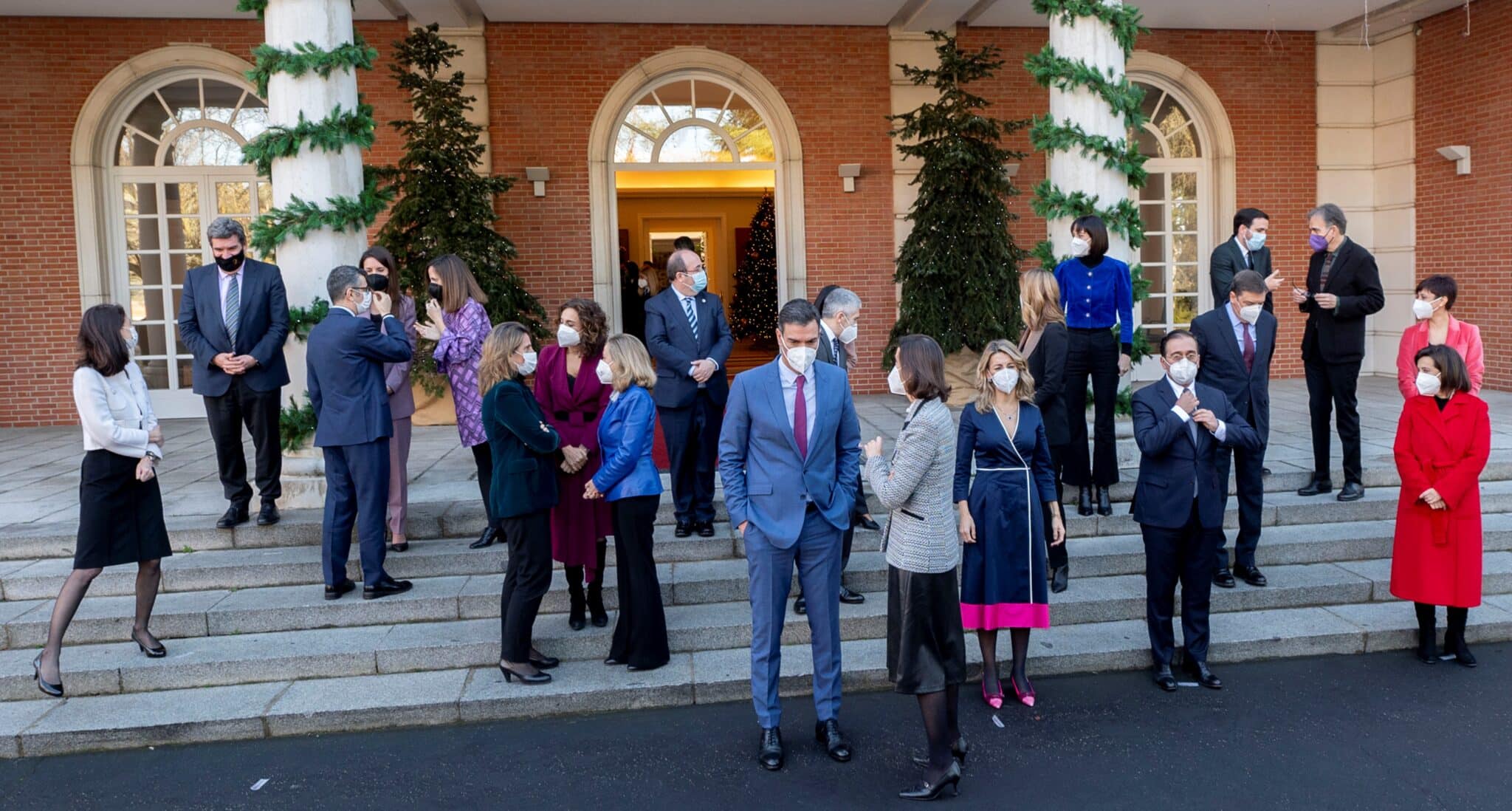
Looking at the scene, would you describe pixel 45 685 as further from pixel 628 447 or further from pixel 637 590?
pixel 628 447

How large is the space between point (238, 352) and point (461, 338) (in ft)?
4.95

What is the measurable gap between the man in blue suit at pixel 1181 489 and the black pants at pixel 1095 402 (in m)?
1.36

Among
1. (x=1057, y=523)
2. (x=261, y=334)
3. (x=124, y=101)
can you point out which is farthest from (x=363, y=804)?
(x=124, y=101)

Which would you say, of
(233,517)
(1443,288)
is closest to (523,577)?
(233,517)

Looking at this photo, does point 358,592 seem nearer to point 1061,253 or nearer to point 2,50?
point 1061,253

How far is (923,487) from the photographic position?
3797 millimetres

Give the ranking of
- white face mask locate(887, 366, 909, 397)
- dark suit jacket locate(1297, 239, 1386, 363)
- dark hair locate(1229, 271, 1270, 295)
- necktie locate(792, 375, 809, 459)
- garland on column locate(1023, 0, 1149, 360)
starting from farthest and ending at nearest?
garland on column locate(1023, 0, 1149, 360) → dark suit jacket locate(1297, 239, 1386, 363) → dark hair locate(1229, 271, 1270, 295) → necktie locate(792, 375, 809, 459) → white face mask locate(887, 366, 909, 397)

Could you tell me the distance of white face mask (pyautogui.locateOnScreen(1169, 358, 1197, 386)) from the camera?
4.63 metres

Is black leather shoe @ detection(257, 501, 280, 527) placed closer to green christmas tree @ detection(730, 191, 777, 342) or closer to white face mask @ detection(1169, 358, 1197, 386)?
white face mask @ detection(1169, 358, 1197, 386)

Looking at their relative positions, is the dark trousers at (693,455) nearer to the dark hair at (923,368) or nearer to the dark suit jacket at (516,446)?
the dark suit jacket at (516,446)

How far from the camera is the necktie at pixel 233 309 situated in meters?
6.16

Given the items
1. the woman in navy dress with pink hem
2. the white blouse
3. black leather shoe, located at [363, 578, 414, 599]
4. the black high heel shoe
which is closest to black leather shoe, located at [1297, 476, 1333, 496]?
the woman in navy dress with pink hem

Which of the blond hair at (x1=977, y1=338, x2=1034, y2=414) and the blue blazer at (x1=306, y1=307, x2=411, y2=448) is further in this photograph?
the blue blazer at (x1=306, y1=307, x2=411, y2=448)

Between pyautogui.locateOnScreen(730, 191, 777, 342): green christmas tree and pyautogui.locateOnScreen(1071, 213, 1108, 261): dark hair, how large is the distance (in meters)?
10.0
